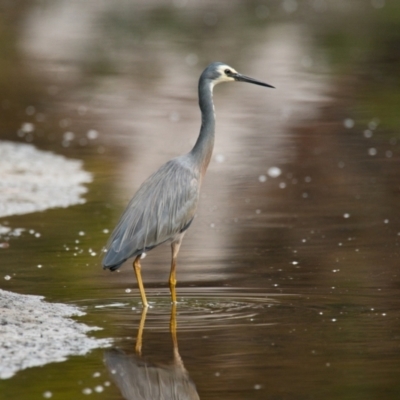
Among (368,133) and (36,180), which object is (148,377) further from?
(368,133)

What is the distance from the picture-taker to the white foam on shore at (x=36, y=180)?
1176 cm

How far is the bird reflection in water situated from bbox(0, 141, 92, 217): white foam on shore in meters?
4.85

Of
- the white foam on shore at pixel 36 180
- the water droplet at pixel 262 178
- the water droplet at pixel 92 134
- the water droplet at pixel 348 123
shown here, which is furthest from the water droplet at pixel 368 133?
Result: the white foam on shore at pixel 36 180

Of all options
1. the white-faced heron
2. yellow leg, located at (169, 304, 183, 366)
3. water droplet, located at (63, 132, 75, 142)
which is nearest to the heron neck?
the white-faced heron

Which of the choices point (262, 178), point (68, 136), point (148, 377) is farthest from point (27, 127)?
point (148, 377)

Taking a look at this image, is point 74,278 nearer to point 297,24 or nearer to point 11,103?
point 11,103

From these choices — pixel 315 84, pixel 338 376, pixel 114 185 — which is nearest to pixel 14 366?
pixel 338 376

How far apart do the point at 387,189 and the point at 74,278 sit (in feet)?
15.2

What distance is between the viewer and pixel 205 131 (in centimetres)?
885

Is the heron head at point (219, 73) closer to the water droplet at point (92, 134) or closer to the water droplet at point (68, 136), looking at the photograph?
the water droplet at point (68, 136)

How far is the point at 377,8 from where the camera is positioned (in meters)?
32.5

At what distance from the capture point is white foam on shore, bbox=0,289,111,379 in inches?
258

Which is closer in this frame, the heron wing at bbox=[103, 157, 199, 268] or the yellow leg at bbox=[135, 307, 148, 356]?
the yellow leg at bbox=[135, 307, 148, 356]

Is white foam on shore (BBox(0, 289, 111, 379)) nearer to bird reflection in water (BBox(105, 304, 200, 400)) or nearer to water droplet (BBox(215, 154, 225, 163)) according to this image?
bird reflection in water (BBox(105, 304, 200, 400))
